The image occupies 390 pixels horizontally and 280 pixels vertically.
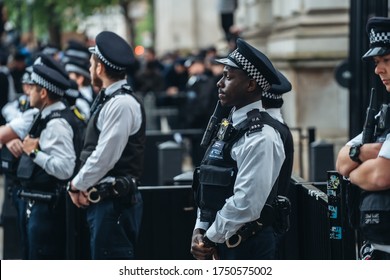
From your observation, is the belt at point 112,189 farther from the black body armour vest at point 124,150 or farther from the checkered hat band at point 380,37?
the checkered hat band at point 380,37

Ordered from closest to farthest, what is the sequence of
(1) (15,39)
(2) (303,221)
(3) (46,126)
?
(2) (303,221)
(3) (46,126)
(1) (15,39)

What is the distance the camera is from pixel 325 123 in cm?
1627

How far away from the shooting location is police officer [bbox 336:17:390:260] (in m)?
5.54

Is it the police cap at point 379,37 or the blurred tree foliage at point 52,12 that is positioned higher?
the police cap at point 379,37

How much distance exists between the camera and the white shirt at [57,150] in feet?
27.4

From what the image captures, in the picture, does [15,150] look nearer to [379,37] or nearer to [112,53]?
[112,53]

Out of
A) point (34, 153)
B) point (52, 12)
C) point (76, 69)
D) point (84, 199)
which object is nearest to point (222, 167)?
point (84, 199)

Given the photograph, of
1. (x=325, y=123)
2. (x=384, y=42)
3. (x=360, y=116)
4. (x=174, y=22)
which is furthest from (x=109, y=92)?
(x=174, y=22)

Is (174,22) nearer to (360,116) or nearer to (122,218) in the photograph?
(360,116)

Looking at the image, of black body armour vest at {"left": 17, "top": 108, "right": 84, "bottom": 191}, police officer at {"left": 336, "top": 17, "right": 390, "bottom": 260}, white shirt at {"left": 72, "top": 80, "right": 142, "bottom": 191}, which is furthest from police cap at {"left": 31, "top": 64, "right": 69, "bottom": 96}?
police officer at {"left": 336, "top": 17, "right": 390, "bottom": 260}

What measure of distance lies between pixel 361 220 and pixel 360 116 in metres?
6.38

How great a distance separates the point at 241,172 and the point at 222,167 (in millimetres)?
196

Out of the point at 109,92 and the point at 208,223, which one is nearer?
the point at 208,223

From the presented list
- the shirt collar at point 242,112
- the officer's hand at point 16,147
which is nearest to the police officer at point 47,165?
the officer's hand at point 16,147
